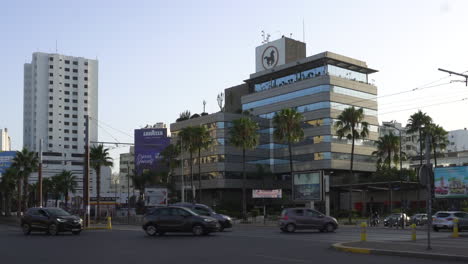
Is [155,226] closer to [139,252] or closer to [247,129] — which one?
[139,252]

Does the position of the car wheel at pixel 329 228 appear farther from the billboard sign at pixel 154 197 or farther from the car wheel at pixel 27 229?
the billboard sign at pixel 154 197

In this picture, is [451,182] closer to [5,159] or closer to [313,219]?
[313,219]

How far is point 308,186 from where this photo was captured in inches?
2211

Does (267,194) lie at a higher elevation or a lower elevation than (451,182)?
lower

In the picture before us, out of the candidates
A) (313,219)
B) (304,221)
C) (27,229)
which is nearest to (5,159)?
(27,229)

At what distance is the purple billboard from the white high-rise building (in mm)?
60352

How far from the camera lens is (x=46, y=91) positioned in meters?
161

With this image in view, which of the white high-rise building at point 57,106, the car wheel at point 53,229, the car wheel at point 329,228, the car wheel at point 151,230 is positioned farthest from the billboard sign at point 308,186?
the white high-rise building at point 57,106

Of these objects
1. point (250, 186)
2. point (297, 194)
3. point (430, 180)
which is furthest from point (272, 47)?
point (430, 180)

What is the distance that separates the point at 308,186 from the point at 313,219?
72.7 ft

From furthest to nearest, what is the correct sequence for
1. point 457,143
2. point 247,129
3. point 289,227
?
point 457,143 → point 247,129 → point 289,227

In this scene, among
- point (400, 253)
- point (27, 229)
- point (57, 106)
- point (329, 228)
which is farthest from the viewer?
point (57, 106)

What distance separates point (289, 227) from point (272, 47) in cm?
7556

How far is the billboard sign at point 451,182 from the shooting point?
170 feet
